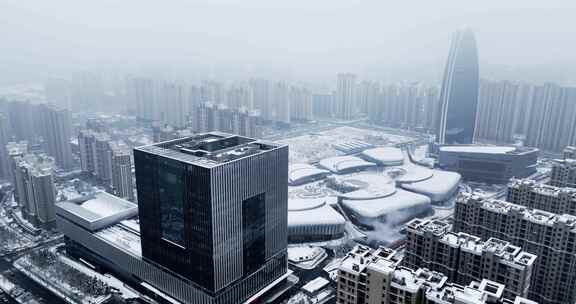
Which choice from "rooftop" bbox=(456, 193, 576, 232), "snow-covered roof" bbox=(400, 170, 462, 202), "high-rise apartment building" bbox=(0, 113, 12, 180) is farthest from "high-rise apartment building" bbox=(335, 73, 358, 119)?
"high-rise apartment building" bbox=(0, 113, 12, 180)

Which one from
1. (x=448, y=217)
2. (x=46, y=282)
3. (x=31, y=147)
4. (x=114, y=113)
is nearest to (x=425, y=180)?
(x=448, y=217)

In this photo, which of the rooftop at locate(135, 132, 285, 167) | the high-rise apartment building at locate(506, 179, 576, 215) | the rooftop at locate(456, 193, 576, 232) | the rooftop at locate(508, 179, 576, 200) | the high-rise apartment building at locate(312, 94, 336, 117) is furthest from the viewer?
the high-rise apartment building at locate(312, 94, 336, 117)

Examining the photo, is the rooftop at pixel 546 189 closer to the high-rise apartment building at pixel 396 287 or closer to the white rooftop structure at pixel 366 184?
the white rooftop structure at pixel 366 184

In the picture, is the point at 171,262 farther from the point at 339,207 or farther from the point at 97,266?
the point at 339,207

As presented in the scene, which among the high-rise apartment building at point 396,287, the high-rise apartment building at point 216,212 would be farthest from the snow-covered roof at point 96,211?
the high-rise apartment building at point 396,287

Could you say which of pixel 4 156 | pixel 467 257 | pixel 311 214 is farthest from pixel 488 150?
pixel 4 156

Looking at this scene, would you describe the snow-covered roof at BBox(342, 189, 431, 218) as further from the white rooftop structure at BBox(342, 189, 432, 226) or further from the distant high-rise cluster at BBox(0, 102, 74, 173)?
the distant high-rise cluster at BBox(0, 102, 74, 173)
